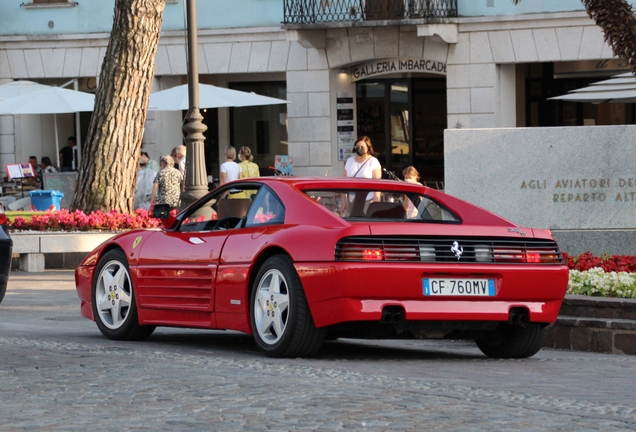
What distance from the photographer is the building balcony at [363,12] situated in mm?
30141

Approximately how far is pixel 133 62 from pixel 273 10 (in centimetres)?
1158

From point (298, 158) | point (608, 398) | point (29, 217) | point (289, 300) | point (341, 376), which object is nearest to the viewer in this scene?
point (608, 398)

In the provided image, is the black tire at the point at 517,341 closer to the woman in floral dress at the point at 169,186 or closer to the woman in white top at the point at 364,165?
the woman in white top at the point at 364,165

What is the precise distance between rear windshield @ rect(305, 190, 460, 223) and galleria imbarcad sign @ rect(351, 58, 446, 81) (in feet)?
70.7

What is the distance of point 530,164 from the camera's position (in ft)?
51.7

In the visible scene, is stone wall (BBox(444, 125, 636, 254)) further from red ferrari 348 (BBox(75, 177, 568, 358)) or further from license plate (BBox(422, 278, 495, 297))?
license plate (BBox(422, 278, 495, 297))

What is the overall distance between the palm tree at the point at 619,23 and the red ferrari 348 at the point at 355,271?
23.1 ft

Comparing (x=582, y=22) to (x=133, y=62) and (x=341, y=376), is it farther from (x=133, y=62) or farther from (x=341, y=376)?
(x=341, y=376)

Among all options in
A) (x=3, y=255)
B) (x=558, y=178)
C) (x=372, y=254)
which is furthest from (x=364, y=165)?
(x=372, y=254)

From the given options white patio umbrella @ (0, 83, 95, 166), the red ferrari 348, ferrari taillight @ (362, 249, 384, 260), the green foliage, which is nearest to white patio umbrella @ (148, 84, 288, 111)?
white patio umbrella @ (0, 83, 95, 166)

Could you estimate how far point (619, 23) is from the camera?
1593 cm

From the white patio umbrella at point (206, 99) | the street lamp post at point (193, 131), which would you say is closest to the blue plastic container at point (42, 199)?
the white patio umbrella at point (206, 99)

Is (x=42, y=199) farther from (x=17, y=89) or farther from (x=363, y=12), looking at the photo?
(x=363, y=12)

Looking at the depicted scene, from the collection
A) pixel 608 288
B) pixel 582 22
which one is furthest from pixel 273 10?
pixel 608 288
